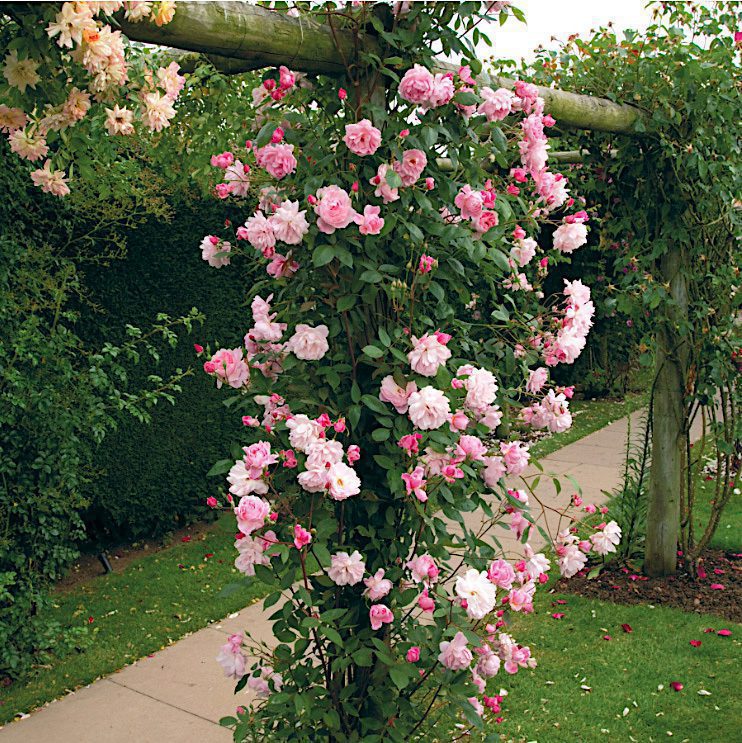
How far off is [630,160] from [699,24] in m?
0.71

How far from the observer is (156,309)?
5.06 meters

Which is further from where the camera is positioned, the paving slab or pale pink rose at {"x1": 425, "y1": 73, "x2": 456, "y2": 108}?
the paving slab

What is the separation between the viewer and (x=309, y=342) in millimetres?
2225

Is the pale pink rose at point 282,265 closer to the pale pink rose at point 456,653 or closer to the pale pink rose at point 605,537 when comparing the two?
the pale pink rose at point 456,653

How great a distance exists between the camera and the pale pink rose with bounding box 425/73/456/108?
7.06 feet

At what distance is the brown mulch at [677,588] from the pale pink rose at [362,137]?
302 cm

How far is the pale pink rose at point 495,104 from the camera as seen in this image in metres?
2.28

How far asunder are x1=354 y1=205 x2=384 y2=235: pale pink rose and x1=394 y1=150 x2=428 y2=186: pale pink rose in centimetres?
12

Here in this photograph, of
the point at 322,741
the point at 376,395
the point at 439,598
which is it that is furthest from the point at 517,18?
the point at 322,741

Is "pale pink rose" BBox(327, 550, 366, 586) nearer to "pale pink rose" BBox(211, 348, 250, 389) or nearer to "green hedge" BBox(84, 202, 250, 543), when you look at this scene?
"pale pink rose" BBox(211, 348, 250, 389)

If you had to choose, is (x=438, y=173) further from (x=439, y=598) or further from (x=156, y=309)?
(x=156, y=309)

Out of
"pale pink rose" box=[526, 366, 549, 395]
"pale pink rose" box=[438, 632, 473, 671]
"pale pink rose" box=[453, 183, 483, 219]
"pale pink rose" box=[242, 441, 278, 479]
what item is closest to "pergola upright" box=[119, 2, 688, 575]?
"pale pink rose" box=[453, 183, 483, 219]

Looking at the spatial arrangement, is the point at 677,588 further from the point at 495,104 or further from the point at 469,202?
the point at 495,104

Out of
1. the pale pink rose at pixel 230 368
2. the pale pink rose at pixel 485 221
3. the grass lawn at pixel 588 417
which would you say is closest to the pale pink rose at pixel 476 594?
the pale pink rose at pixel 230 368
